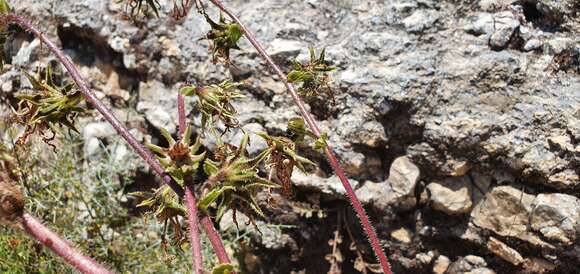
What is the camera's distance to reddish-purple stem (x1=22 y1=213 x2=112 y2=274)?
1.26m

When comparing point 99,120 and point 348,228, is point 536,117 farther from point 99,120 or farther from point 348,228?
point 99,120

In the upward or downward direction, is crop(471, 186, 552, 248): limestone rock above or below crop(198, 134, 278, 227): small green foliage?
below

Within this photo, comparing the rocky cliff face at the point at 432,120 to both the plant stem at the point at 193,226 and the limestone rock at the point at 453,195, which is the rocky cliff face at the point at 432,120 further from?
the plant stem at the point at 193,226

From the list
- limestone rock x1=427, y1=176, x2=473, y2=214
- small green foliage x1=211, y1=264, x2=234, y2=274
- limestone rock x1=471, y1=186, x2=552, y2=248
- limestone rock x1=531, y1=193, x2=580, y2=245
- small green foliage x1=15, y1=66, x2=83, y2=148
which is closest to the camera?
small green foliage x1=211, y1=264, x2=234, y2=274

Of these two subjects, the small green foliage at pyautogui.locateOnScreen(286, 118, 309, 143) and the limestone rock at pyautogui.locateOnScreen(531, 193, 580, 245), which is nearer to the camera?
the small green foliage at pyautogui.locateOnScreen(286, 118, 309, 143)

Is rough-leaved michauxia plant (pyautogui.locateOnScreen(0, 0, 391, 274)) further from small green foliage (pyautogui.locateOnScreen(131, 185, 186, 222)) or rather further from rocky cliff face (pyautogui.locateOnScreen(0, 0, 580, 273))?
rocky cliff face (pyautogui.locateOnScreen(0, 0, 580, 273))

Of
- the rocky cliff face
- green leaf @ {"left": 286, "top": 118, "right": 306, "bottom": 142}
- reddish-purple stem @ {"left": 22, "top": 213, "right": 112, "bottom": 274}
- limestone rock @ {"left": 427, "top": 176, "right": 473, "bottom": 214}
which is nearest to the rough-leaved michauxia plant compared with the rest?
reddish-purple stem @ {"left": 22, "top": 213, "right": 112, "bottom": 274}

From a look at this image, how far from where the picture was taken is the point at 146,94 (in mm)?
3637

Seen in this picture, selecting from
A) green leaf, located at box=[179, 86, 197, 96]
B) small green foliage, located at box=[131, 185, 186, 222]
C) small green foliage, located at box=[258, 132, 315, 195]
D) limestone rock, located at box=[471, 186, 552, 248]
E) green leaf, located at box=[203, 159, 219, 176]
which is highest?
green leaf, located at box=[179, 86, 197, 96]

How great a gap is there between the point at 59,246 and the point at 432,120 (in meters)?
2.12

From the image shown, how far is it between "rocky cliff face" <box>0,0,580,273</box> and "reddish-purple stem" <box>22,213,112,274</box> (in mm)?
1935

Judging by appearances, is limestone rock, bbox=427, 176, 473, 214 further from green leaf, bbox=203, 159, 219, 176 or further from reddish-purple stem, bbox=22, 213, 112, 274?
reddish-purple stem, bbox=22, 213, 112, 274

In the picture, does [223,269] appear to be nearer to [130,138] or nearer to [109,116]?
[130,138]

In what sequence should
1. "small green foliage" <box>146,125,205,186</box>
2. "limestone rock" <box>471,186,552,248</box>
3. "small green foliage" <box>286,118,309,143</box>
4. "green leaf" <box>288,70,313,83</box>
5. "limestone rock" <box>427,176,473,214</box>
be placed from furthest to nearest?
"limestone rock" <box>427,176,473,214</box> < "limestone rock" <box>471,186,552,248</box> < "green leaf" <box>288,70,313,83</box> < "small green foliage" <box>286,118,309,143</box> < "small green foliage" <box>146,125,205,186</box>
